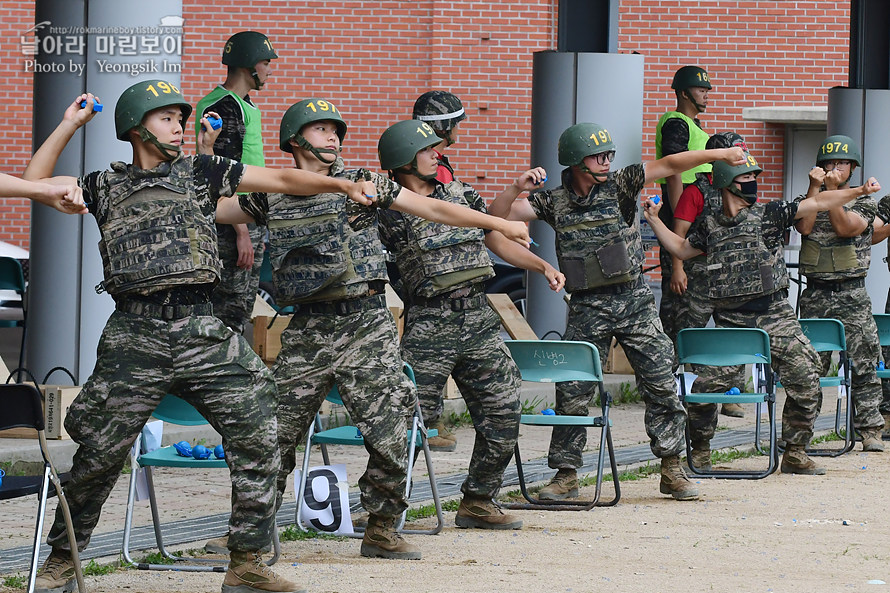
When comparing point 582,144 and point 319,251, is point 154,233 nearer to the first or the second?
point 319,251

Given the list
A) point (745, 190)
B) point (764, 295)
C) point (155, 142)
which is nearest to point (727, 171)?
point (745, 190)

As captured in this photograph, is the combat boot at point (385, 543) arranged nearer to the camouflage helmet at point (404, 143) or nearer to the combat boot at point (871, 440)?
the camouflage helmet at point (404, 143)

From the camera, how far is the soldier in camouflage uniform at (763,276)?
9633 millimetres

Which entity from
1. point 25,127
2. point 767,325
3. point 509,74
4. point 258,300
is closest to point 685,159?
point 767,325

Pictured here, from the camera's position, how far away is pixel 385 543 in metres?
6.91

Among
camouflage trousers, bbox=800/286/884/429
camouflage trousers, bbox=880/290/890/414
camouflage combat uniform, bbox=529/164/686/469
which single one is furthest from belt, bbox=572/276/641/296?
camouflage trousers, bbox=880/290/890/414

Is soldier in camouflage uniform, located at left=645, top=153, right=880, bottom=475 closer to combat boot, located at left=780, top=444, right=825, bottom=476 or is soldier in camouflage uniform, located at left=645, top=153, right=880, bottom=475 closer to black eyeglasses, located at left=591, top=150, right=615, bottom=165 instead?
combat boot, located at left=780, top=444, right=825, bottom=476

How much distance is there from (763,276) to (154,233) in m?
4.98

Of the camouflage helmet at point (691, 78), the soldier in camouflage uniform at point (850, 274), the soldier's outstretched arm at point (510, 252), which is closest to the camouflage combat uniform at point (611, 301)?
the soldier's outstretched arm at point (510, 252)

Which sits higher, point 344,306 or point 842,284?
point 842,284

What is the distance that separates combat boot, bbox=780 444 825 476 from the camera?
32.5 feet

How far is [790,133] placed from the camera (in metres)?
19.9

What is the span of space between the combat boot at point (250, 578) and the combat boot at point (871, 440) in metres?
6.21

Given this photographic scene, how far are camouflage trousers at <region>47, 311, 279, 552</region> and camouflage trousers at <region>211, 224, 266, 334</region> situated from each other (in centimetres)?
306
